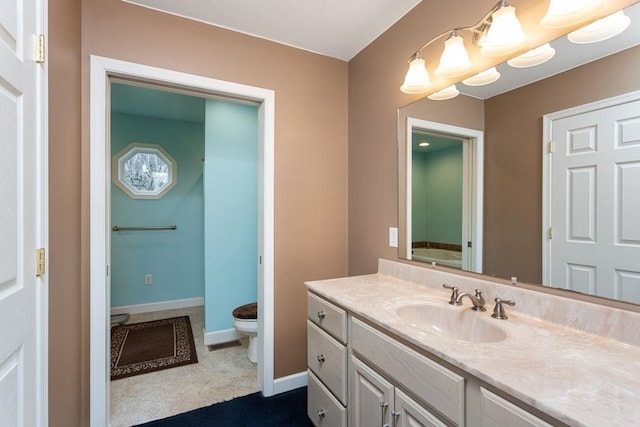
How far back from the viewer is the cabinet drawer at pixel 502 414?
2.12ft

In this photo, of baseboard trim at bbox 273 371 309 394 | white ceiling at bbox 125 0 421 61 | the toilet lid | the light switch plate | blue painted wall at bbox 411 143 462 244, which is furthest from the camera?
the toilet lid

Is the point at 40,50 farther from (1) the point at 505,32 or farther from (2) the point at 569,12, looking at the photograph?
(2) the point at 569,12

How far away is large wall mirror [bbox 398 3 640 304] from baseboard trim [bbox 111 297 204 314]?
11.2 feet

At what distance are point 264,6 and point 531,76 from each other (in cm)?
143

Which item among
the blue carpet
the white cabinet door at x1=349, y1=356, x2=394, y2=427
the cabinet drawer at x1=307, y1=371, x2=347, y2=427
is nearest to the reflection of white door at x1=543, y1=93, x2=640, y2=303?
the white cabinet door at x1=349, y1=356, x2=394, y2=427

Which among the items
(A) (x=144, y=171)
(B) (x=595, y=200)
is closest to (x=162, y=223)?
(A) (x=144, y=171)

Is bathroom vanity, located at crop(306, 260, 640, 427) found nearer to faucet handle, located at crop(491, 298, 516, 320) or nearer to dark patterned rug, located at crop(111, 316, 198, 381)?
faucet handle, located at crop(491, 298, 516, 320)

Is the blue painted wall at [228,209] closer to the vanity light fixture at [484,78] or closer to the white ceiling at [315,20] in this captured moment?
the white ceiling at [315,20]

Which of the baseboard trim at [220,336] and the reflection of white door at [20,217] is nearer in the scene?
the reflection of white door at [20,217]

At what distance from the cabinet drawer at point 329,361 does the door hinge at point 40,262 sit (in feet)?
3.89

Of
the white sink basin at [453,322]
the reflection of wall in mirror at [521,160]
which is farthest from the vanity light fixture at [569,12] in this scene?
the white sink basin at [453,322]

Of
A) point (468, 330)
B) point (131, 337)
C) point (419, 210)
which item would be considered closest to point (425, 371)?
point (468, 330)

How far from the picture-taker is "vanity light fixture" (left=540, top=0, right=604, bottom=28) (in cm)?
99

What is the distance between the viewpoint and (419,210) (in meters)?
1.73
